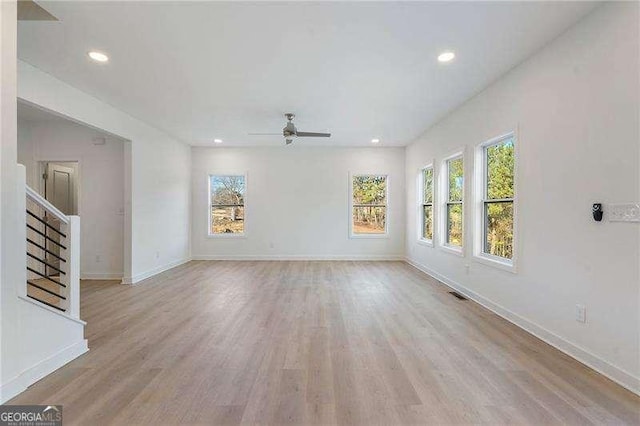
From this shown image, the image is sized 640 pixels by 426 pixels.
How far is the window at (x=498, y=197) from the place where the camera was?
3451 mm

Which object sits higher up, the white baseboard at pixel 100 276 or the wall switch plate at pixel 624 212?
the wall switch plate at pixel 624 212

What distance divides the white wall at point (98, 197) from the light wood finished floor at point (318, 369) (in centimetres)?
168

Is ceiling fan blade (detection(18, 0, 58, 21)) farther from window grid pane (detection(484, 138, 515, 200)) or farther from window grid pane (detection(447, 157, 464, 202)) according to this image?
window grid pane (detection(447, 157, 464, 202))

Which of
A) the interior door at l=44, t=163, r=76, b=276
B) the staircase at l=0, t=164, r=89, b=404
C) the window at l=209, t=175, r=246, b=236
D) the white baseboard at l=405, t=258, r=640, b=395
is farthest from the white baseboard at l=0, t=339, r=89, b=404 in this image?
the window at l=209, t=175, r=246, b=236

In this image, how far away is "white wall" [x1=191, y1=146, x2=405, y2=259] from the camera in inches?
289

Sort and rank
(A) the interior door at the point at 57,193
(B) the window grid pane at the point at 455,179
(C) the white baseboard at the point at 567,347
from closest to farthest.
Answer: (C) the white baseboard at the point at 567,347
(B) the window grid pane at the point at 455,179
(A) the interior door at the point at 57,193

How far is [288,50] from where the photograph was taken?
114 inches

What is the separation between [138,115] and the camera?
4.91 metres

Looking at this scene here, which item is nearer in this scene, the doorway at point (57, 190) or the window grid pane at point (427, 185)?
the doorway at point (57, 190)

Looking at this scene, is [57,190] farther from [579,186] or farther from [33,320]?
[579,186]

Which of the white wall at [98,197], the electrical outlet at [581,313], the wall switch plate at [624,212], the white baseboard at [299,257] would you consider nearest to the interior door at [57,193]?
the white wall at [98,197]

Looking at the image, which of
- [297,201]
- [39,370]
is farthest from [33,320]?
[297,201]

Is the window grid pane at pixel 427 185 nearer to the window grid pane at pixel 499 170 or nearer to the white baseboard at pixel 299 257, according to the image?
the white baseboard at pixel 299 257

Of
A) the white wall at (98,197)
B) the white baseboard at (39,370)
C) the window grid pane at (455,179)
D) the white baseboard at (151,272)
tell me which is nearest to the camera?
A: the white baseboard at (39,370)
